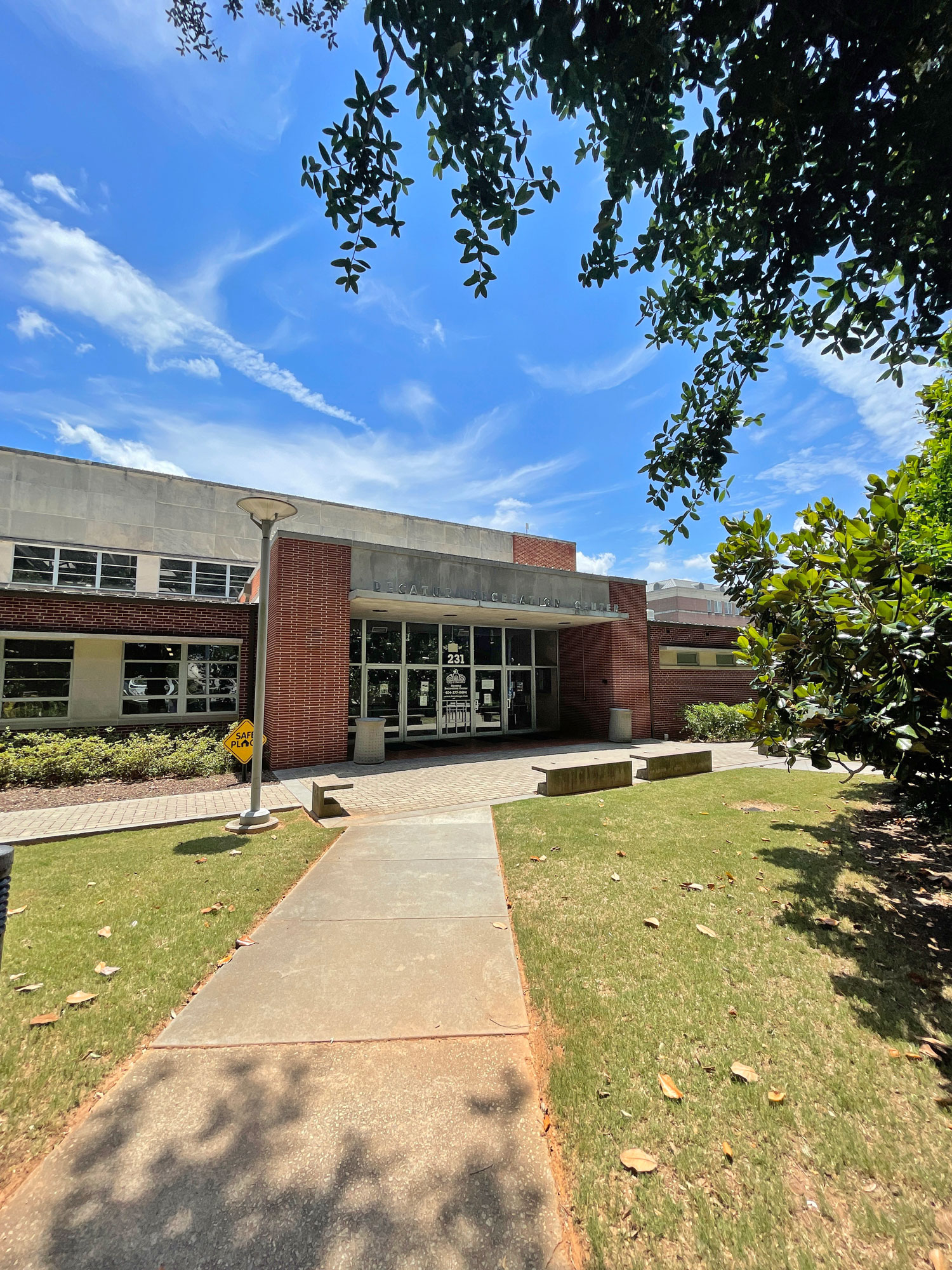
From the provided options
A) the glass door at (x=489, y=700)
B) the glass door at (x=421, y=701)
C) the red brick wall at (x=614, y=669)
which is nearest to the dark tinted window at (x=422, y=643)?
the glass door at (x=421, y=701)

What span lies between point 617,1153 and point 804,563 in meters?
4.01

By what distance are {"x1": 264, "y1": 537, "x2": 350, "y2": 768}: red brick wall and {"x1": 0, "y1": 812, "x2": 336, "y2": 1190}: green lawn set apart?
4.94 meters

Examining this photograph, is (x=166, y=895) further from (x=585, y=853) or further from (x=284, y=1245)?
(x=585, y=853)

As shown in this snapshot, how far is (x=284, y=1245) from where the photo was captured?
171 centimetres

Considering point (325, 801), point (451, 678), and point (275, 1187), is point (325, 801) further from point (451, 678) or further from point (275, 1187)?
point (451, 678)

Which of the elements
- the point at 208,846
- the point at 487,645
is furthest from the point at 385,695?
the point at 208,846

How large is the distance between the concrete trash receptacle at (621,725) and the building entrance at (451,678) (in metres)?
3.02

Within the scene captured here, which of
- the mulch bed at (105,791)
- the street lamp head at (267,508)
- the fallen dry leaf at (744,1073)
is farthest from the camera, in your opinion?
the mulch bed at (105,791)

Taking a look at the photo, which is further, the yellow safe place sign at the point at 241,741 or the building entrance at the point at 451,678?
the building entrance at the point at 451,678

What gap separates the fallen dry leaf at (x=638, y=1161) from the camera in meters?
1.97

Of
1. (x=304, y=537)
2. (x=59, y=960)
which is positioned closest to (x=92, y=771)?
(x=304, y=537)

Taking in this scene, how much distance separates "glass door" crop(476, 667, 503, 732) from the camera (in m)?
17.2

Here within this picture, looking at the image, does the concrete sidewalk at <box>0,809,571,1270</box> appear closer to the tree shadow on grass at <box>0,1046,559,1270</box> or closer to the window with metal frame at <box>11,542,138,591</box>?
the tree shadow on grass at <box>0,1046,559,1270</box>

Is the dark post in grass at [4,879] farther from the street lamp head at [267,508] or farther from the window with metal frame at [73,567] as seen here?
the window with metal frame at [73,567]
